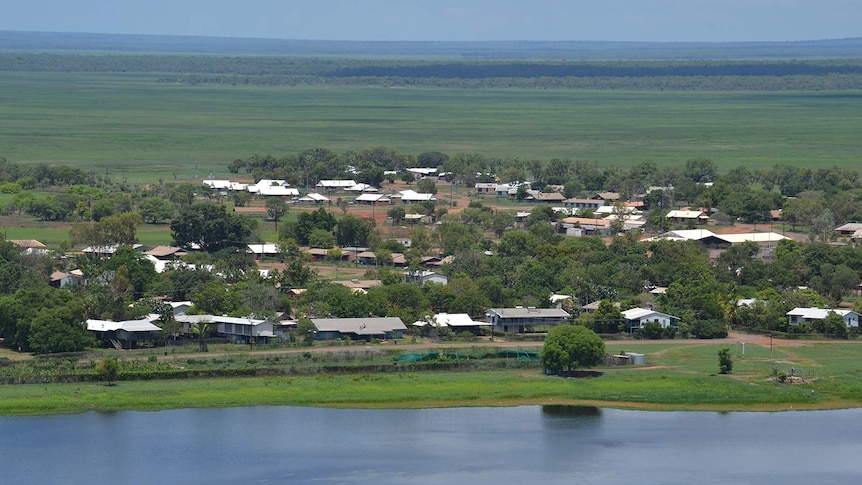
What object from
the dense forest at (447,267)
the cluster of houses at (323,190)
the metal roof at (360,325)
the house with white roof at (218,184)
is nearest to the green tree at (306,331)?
the metal roof at (360,325)

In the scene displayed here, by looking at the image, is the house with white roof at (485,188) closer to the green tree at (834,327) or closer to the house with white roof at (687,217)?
the house with white roof at (687,217)

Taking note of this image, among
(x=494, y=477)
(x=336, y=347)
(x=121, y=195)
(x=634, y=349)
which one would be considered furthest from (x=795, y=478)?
(x=121, y=195)

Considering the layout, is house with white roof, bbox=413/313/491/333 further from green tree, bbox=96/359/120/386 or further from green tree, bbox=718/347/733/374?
green tree, bbox=96/359/120/386

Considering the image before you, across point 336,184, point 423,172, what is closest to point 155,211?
point 336,184

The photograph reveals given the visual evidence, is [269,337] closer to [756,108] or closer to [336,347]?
[336,347]

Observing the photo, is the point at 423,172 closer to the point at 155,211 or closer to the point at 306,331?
the point at 155,211

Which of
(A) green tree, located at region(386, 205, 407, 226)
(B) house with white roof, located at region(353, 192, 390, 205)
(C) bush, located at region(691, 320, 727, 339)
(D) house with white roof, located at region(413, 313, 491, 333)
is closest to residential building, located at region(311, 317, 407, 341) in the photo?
(D) house with white roof, located at region(413, 313, 491, 333)
